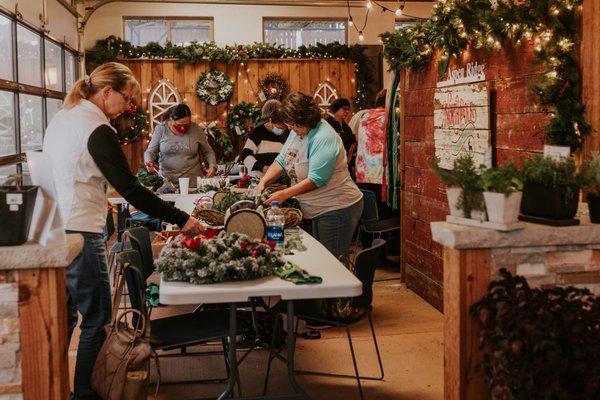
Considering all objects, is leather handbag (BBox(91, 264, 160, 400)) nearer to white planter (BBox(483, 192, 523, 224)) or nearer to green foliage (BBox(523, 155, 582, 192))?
white planter (BBox(483, 192, 523, 224))

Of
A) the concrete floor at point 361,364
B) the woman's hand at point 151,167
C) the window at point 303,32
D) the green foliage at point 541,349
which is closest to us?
the green foliage at point 541,349

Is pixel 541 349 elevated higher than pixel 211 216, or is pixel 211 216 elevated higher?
pixel 211 216

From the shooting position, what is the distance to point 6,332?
2516 mm

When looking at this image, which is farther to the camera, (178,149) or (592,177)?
(178,149)

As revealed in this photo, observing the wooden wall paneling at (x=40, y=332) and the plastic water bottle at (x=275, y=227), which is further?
the plastic water bottle at (x=275, y=227)

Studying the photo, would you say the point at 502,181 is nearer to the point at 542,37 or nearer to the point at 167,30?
the point at 542,37

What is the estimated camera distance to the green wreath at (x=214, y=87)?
10227mm

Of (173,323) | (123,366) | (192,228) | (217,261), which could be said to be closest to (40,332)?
(123,366)

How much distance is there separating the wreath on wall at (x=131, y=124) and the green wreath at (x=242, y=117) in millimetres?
1190

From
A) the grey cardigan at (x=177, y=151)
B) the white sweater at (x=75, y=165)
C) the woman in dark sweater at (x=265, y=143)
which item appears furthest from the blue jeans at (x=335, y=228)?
the grey cardigan at (x=177, y=151)

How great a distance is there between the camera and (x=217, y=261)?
308 cm

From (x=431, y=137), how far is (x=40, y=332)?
391cm

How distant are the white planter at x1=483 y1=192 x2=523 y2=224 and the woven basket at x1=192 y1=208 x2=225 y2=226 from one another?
214 centimetres

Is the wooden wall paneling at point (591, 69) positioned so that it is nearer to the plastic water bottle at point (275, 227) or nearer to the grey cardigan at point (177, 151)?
the plastic water bottle at point (275, 227)
